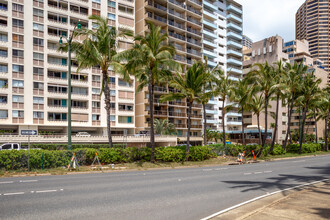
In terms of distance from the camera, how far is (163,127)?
59.0 meters

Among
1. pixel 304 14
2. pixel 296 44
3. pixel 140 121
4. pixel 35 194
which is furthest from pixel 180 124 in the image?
pixel 304 14

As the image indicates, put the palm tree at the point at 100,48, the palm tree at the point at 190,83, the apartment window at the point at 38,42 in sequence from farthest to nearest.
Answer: the apartment window at the point at 38,42 < the palm tree at the point at 190,83 < the palm tree at the point at 100,48

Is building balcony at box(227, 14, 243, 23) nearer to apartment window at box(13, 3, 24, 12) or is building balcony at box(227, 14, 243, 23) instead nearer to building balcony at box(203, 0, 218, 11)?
building balcony at box(203, 0, 218, 11)

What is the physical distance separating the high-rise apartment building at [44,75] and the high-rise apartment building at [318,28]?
144609 millimetres

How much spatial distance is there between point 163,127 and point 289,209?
51083mm

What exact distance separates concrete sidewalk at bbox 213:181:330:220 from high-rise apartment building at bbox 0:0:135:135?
3348 cm

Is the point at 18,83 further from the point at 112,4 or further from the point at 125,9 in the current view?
the point at 125,9

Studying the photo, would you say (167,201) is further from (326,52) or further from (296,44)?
(326,52)

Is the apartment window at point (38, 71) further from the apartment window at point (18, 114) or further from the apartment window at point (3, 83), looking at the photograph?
the apartment window at point (18, 114)

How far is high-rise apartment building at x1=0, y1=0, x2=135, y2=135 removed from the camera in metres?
43.6

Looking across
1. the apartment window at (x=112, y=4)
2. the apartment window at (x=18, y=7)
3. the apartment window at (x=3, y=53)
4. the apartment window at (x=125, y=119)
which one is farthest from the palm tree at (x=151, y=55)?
the apartment window at (x=112, y=4)

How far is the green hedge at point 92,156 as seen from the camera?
1786 cm

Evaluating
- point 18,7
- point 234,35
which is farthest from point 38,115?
point 234,35

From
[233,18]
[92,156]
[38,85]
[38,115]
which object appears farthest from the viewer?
[233,18]
